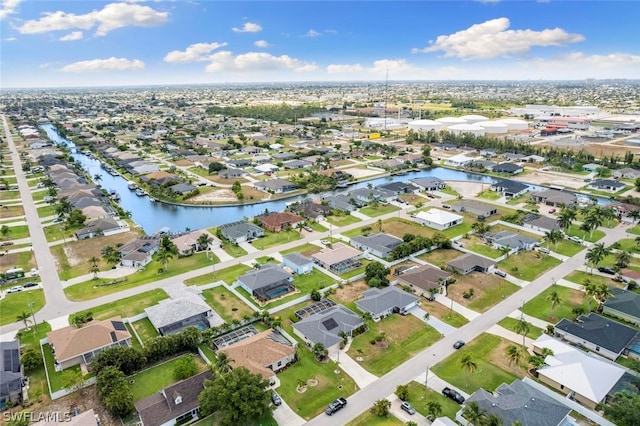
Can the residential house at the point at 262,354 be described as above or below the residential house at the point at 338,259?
below

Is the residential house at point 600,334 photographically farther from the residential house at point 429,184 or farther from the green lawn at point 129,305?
the residential house at point 429,184

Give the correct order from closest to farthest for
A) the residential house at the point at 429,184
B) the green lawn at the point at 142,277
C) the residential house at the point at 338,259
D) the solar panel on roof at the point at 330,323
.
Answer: the solar panel on roof at the point at 330,323
the green lawn at the point at 142,277
the residential house at the point at 338,259
the residential house at the point at 429,184

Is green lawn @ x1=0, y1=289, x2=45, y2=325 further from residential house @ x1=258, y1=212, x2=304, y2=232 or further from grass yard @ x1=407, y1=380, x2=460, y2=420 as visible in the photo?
grass yard @ x1=407, y1=380, x2=460, y2=420

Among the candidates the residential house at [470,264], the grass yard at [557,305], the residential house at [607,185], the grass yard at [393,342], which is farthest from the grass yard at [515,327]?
the residential house at [607,185]

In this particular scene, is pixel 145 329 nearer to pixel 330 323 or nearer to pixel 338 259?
pixel 330 323

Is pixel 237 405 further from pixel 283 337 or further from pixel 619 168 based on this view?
pixel 619 168

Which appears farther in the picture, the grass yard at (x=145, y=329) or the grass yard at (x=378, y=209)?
the grass yard at (x=378, y=209)
